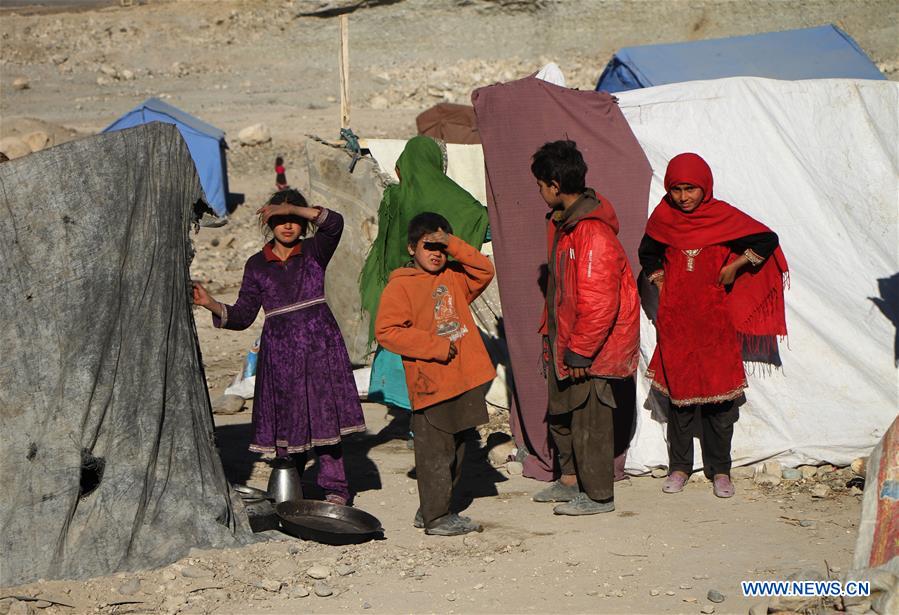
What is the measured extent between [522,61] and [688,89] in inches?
753

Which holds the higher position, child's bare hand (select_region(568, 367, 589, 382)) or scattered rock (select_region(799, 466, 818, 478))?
child's bare hand (select_region(568, 367, 589, 382))

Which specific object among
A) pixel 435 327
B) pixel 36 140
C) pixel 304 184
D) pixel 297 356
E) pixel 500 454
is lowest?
pixel 500 454

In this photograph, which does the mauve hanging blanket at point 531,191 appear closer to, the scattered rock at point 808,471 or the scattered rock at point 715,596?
the scattered rock at point 808,471

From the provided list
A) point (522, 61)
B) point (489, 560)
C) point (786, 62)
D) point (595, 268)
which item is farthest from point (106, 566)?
point (522, 61)

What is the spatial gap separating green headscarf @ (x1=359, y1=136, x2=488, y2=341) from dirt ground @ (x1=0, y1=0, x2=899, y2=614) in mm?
1030

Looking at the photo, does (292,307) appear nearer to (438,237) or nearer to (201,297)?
(201,297)

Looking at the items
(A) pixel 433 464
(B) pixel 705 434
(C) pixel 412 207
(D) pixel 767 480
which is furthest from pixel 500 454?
(C) pixel 412 207

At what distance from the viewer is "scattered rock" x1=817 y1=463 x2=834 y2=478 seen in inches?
218

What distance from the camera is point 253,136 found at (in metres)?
18.5

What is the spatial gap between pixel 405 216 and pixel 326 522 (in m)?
2.20

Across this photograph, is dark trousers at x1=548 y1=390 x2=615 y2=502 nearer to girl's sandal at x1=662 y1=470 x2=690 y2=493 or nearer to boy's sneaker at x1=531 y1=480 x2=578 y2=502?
boy's sneaker at x1=531 y1=480 x2=578 y2=502

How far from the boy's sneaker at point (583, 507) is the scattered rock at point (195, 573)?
161 centimetres

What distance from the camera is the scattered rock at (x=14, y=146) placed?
16.0 meters

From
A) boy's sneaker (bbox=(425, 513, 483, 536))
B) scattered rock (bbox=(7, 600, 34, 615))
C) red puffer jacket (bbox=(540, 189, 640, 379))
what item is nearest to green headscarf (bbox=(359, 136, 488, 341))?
red puffer jacket (bbox=(540, 189, 640, 379))
